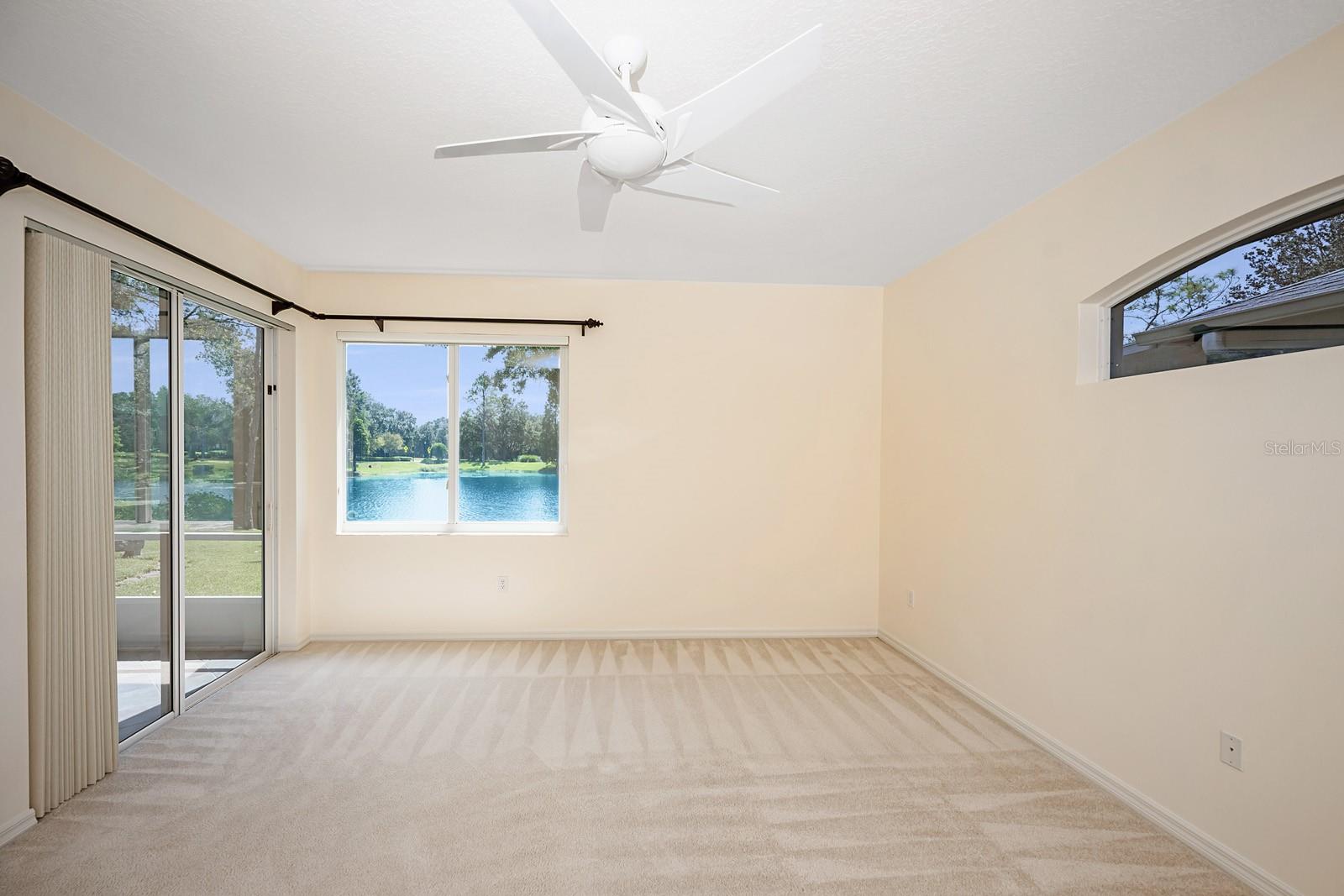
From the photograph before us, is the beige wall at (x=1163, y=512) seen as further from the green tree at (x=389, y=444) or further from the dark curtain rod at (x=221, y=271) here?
the green tree at (x=389, y=444)

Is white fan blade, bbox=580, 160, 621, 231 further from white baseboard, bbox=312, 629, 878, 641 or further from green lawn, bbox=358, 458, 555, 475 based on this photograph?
white baseboard, bbox=312, 629, 878, 641

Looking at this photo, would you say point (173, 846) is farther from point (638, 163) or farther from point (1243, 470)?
point (1243, 470)

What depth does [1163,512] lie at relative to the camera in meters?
2.28

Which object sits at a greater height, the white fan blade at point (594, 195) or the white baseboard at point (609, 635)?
the white fan blade at point (594, 195)

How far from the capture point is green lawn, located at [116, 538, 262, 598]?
8.99 feet

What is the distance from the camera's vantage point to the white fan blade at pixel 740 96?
4.46ft

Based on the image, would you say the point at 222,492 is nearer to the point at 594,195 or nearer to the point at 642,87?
the point at 594,195

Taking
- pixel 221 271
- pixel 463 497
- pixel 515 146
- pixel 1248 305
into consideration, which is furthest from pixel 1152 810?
pixel 221 271

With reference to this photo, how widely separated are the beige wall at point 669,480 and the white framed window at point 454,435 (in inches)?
5.2

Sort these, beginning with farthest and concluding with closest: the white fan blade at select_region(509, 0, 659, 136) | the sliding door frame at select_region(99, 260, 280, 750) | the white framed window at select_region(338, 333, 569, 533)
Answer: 1. the white framed window at select_region(338, 333, 569, 533)
2. the sliding door frame at select_region(99, 260, 280, 750)
3. the white fan blade at select_region(509, 0, 659, 136)

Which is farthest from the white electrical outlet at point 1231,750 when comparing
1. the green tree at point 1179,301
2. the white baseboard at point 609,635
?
the white baseboard at point 609,635

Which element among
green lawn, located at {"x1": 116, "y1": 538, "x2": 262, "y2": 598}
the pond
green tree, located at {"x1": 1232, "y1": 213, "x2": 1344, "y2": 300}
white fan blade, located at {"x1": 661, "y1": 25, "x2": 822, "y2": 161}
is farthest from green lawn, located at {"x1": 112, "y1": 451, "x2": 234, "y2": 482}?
green tree, located at {"x1": 1232, "y1": 213, "x2": 1344, "y2": 300}

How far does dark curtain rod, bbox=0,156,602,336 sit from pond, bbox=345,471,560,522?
1099mm

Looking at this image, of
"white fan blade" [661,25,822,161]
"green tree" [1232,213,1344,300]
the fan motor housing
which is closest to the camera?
"white fan blade" [661,25,822,161]
